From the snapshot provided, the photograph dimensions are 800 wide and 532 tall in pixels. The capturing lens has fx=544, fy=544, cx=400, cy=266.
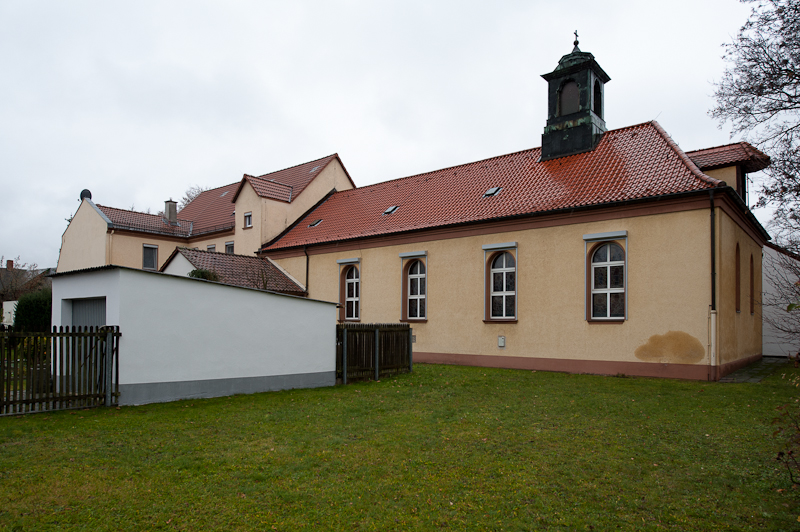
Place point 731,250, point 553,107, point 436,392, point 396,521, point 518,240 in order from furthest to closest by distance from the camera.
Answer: point 553,107
point 518,240
point 731,250
point 436,392
point 396,521

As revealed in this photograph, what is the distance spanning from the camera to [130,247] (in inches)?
1192

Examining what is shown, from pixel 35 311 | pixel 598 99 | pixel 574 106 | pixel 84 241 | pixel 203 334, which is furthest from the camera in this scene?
pixel 84 241

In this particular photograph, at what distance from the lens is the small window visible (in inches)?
1218

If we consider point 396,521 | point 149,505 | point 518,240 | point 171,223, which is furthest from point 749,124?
point 171,223

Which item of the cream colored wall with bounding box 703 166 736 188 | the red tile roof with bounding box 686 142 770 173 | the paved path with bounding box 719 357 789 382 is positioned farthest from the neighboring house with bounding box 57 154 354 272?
the paved path with bounding box 719 357 789 382

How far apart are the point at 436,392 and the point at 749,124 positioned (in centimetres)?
1045

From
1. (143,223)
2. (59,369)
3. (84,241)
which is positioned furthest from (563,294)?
(84,241)

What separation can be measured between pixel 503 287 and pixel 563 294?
2261 mm

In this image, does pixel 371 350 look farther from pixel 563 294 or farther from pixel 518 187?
pixel 518 187

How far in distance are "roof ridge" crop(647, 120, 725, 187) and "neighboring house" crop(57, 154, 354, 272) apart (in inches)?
653

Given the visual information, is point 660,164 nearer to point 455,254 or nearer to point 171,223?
point 455,254

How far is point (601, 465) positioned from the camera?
20.9 ft

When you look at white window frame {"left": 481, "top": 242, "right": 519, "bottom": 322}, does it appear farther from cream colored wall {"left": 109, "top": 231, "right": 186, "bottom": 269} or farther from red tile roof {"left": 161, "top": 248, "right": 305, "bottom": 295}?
cream colored wall {"left": 109, "top": 231, "right": 186, "bottom": 269}

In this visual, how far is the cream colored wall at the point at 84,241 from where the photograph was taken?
29844mm
